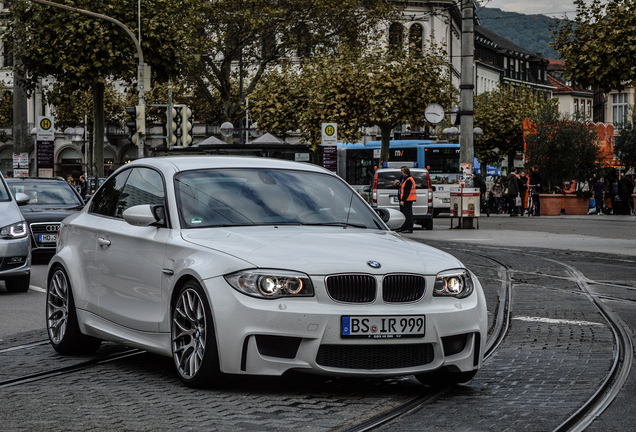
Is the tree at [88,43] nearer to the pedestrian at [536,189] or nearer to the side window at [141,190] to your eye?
the pedestrian at [536,189]

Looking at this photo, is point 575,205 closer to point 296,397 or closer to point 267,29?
point 267,29

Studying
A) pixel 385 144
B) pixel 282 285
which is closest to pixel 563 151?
pixel 385 144

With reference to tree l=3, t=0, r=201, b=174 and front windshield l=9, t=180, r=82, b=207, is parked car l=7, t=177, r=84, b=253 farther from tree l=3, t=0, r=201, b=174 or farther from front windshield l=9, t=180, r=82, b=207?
tree l=3, t=0, r=201, b=174

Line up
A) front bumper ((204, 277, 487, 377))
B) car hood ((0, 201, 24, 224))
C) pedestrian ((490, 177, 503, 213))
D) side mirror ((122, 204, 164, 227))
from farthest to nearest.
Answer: pedestrian ((490, 177, 503, 213)), car hood ((0, 201, 24, 224)), side mirror ((122, 204, 164, 227)), front bumper ((204, 277, 487, 377))

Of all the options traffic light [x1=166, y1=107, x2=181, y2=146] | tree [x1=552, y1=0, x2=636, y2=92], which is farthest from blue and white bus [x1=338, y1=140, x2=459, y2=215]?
tree [x1=552, y1=0, x2=636, y2=92]

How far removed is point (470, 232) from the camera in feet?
94.3

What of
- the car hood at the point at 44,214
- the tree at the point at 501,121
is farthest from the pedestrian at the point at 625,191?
the car hood at the point at 44,214

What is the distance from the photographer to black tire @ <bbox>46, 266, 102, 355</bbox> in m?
8.05

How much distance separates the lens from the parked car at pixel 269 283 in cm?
608

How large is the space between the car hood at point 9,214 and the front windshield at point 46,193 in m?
5.67

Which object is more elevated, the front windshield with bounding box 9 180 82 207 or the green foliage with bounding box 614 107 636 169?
the green foliage with bounding box 614 107 636 169

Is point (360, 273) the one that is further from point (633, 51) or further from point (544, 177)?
point (544, 177)

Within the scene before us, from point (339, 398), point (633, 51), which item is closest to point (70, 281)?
point (339, 398)

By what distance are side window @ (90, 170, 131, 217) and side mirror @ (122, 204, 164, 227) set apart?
0.94m
